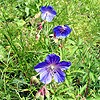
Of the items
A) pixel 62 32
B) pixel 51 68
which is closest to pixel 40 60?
pixel 62 32

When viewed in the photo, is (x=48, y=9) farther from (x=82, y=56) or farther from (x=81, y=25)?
(x=81, y=25)

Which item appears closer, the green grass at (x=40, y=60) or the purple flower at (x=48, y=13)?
the green grass at (x=40, y=60)

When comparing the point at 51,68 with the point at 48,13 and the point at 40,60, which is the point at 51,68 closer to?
the point at 40,60

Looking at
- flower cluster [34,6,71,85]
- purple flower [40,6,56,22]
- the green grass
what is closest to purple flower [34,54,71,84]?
flower cluster [34,6,71,85]

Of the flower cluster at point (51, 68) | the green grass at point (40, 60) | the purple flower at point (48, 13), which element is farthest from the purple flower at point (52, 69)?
the purple flower at point (48, 13)

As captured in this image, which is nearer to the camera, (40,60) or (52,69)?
(52,69)

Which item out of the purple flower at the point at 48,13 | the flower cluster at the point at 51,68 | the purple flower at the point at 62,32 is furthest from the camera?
the purple flower at the point at 48,13

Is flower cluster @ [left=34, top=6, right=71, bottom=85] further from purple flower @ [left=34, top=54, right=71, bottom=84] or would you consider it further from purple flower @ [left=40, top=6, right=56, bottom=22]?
purple flower @ [left=40, top=6, right=56, bottom=22]

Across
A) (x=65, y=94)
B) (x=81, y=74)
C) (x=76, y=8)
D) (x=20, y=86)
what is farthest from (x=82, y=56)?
(x=76, y=8)

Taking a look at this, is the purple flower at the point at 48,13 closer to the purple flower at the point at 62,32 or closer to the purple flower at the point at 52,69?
the purple flower at the point at 62,32
